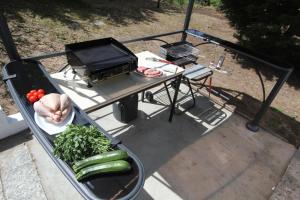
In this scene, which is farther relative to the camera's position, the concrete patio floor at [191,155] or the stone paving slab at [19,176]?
the concrete patio floor at [191,155]

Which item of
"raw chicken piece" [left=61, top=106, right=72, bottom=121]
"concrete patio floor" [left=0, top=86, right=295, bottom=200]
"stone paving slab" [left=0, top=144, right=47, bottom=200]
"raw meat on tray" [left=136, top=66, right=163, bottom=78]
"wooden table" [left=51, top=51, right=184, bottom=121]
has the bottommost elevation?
"concrete patio floor" [left=0, top=86, right=295, bottom=200]

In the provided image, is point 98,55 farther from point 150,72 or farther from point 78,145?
point 78,145

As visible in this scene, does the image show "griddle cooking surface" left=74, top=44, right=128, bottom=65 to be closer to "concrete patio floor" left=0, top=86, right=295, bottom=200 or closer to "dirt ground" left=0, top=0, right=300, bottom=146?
"concrete patio floor" left=0, top=86, right=295, bottom=200

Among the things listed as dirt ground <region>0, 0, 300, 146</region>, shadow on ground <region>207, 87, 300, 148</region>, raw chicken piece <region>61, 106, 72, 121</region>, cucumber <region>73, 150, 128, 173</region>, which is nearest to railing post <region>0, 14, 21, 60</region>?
raw chicken piece <region>61, 106, 72, 121</region>

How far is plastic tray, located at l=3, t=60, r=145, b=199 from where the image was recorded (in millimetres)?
1439

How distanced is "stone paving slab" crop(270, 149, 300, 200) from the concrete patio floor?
5.5 inches

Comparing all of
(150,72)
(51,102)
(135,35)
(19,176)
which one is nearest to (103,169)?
(51,102)

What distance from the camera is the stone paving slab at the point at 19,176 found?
2.79m

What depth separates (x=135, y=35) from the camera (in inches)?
308

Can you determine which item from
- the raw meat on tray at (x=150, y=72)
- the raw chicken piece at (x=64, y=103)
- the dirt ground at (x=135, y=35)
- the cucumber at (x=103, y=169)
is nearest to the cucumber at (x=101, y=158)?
the cucumber at (x=103, y=169)

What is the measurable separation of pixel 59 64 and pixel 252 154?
4830 mm

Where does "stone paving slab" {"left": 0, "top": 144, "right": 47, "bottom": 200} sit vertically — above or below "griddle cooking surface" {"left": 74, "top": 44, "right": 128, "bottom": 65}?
below

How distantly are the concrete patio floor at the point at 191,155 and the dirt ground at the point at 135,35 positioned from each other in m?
0.68

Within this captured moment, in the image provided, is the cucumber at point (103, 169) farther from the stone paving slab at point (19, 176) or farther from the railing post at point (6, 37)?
the railing post at point (6, 37)
